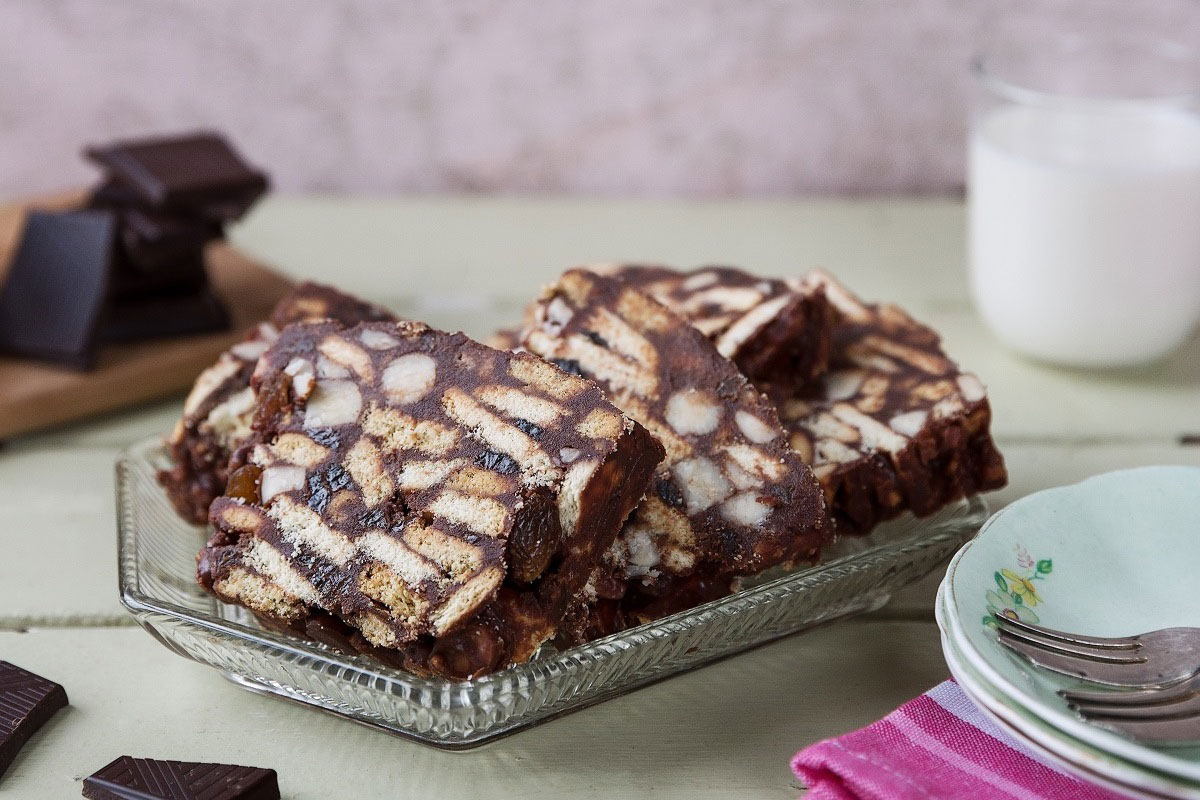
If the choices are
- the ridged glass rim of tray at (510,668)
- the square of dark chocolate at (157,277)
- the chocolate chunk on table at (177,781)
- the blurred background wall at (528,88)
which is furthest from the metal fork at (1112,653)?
the blurred background wall at (528,88)

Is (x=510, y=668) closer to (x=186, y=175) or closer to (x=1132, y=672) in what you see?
(x=1132, y=672)

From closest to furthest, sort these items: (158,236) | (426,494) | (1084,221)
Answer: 1. (426,494)
2. (1084,221)
3. (158,236)

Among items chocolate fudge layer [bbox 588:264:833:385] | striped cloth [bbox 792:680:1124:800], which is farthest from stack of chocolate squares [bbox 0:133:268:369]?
striped cloth [bbox 792:680:1124:800]

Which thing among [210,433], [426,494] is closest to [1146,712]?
[426,494]

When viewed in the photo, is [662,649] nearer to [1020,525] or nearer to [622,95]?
[1020,525]

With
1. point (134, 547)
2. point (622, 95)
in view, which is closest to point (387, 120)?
point (622, 95)

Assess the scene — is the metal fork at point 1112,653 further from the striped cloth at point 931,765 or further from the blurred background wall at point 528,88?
the blurred background wall at point 528,88

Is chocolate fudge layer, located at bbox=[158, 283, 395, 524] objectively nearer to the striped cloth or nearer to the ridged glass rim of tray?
the ridged glass rim of tray
